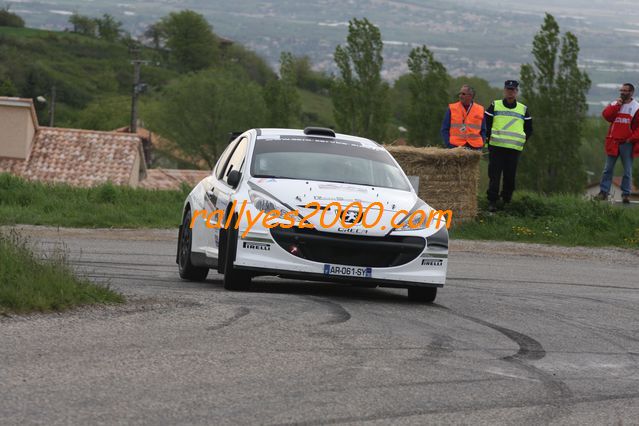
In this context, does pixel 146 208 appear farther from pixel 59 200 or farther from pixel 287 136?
pixel 287 136

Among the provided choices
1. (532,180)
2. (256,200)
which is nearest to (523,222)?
(256,200)

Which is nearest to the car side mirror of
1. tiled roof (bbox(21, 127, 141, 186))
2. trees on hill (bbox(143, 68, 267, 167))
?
tiled roof (bbox(21, 127, 141, 186))

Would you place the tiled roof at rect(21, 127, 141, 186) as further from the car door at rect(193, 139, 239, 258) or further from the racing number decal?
the racing number decal

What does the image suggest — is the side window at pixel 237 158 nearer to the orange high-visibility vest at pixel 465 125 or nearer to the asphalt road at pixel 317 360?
the asphalt road at pixel 317 360

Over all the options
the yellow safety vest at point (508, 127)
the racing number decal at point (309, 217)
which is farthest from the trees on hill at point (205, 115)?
the racing number decal at point (309, 217)

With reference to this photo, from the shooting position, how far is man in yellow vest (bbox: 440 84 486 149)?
67.3 ft

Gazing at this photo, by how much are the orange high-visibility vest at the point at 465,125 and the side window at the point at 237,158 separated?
7.71 meters

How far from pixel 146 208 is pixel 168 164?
124 m

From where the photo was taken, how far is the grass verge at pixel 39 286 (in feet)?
29.0

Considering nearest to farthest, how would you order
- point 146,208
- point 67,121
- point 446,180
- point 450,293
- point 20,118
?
1. point 450,293
2. point 446,180
3. point 146,208
4. point 20,118
5. point 67,121

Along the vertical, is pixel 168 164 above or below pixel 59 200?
below

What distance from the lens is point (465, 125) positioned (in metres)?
20.9

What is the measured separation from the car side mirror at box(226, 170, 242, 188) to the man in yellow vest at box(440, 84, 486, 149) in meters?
8.67

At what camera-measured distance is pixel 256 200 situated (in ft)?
37.9
